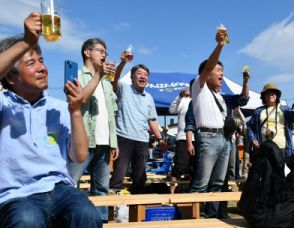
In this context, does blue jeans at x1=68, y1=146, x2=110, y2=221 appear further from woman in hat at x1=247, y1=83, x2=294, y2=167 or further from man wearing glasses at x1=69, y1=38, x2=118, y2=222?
woman in hat at x1=247, y1=83, x2=294, y2=167

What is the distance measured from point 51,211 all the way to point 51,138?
1.43 feet

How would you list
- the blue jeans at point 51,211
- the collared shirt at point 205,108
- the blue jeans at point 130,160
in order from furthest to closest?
the blue jeans at point 130,160, the collared shirt at point 205,108, the blue jeans at point 51,211

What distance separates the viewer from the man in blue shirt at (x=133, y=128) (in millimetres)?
4863

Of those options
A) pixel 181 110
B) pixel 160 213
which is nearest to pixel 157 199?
pixel 160 213

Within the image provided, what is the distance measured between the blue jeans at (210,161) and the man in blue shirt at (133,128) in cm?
85

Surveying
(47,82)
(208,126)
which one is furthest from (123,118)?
(47,82)

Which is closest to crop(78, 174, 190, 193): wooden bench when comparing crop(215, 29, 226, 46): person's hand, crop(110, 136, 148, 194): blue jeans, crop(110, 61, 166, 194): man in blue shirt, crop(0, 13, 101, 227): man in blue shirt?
crop(110, 136, 148, 194): blue jeans

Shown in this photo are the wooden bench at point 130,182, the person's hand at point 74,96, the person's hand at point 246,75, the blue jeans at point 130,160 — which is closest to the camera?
the person's hand at point 74,96

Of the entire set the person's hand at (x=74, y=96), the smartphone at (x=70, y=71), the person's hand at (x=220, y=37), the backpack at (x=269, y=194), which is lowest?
the backpack at (x=269, y=194)

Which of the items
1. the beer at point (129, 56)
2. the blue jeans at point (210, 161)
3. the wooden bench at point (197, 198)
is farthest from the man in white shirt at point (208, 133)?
the beer at point (129, 56)

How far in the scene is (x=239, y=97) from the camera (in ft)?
15.8

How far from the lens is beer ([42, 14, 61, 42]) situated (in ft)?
6.81

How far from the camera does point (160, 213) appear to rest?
4383mm

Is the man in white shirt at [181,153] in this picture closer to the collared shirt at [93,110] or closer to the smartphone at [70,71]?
the collared shirt at [93,110]
